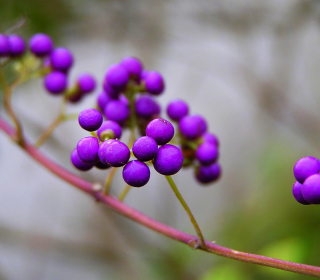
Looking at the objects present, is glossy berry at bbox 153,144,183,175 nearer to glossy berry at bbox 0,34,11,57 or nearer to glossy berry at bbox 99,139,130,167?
glossy berry at bbox 99,139,130,167

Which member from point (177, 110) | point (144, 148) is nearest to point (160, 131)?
point (144, 148)

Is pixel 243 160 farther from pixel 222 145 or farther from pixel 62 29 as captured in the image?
pixel 62 29

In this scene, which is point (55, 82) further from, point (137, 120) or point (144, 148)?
point (144, 148)

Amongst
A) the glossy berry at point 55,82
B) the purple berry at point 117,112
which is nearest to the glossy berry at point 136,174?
the purple berry at point 117,112

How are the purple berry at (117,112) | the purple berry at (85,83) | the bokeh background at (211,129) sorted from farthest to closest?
the bokeh background at (211,129)
the purple berry at (85,83)
the purple berry at (117,112)

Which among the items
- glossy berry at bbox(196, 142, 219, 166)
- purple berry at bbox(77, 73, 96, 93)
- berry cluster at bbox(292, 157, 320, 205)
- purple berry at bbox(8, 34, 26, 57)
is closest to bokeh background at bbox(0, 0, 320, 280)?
purple berry at bbox(8, 34, 26, 57)

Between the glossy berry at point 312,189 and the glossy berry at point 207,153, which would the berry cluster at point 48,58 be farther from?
the glossy berry at point 312,189

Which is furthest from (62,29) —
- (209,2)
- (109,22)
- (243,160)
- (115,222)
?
(243,160)
